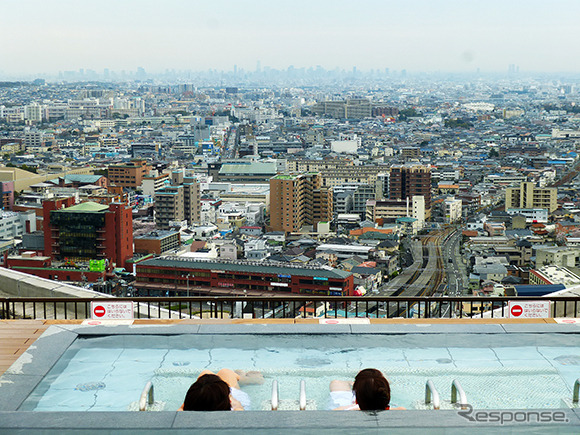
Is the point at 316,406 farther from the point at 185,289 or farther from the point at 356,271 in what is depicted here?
the point at 356,271

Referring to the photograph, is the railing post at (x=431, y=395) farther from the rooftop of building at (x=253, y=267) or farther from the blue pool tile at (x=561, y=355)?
the rooftop of building at (x=253, y=267)

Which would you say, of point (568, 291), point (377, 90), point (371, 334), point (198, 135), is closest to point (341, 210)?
point (568, 291)

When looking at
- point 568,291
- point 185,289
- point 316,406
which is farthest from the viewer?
point 185,289

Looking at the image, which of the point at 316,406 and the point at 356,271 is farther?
the point at 356,271

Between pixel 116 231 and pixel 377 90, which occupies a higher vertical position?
pixel 377 90

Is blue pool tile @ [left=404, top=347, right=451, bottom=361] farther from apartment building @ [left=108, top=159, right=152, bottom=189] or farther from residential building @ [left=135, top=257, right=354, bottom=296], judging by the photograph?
apartment building @ [left=108, top=159, right=152, bottom=189]

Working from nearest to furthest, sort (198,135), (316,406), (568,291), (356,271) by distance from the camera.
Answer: (316,406)
(568,291)
(356,271)
(198,135)

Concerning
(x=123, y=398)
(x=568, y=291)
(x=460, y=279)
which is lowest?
(x=460, y=279)
